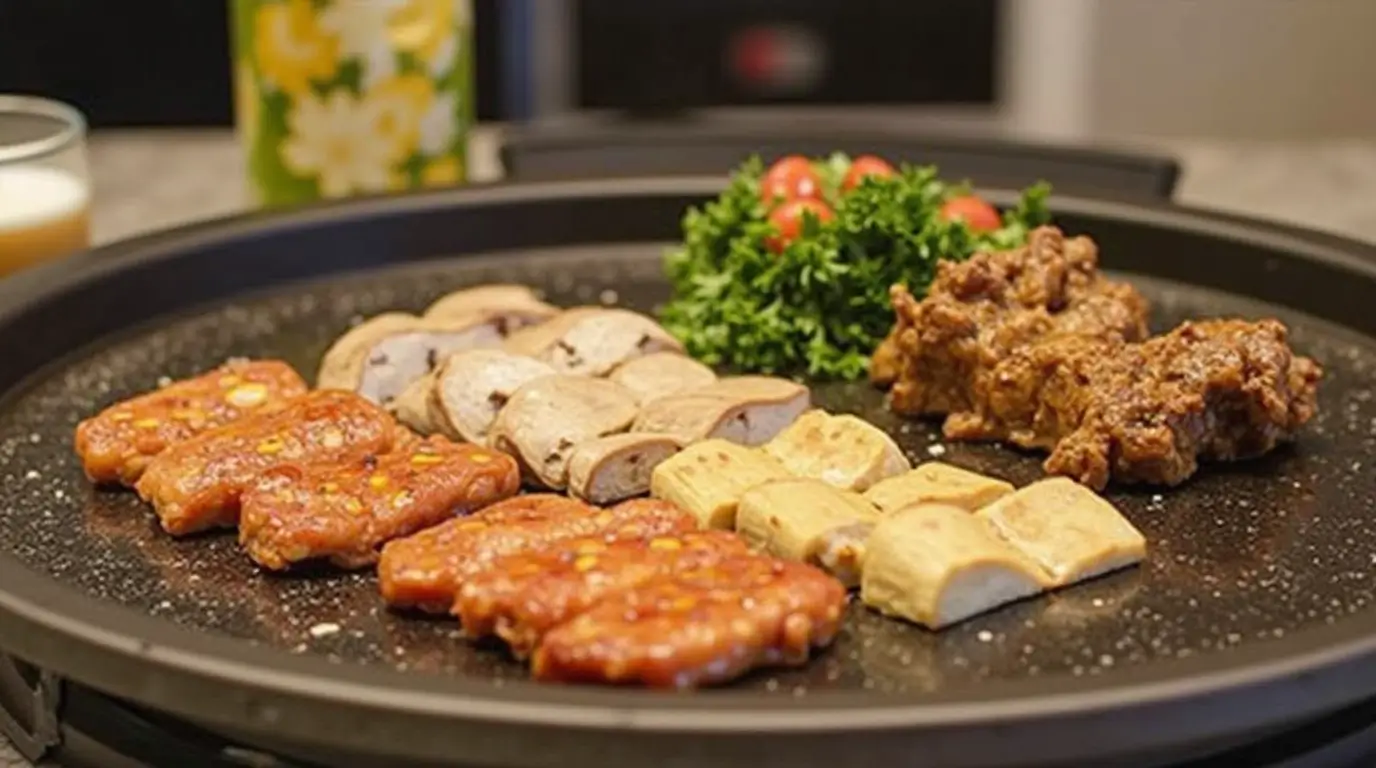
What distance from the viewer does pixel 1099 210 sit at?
2879 mm

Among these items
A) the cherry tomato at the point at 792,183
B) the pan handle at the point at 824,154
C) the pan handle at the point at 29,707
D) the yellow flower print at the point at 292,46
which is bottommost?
the pan handle at the point at 29,707

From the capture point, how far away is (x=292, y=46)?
3049 millimetres

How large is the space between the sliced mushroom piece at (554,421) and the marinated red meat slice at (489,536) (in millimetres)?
135

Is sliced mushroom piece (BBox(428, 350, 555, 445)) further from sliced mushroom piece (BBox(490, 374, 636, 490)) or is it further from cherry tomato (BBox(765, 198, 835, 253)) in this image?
cherry tomato (BBox(765, 198, 835, 253))

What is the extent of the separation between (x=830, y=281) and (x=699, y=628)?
0.87 meters

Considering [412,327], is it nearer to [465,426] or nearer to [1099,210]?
[465,426]

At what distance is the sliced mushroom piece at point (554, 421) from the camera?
7.24 ft

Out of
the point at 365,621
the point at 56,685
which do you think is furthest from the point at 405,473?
the point at 56,685

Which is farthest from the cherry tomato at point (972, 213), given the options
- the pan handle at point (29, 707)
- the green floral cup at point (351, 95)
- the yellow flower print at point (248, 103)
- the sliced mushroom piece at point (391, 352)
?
the pan handle at point (29, 707)

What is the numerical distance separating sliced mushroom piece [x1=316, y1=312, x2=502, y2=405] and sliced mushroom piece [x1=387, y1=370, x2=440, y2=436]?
0.03m

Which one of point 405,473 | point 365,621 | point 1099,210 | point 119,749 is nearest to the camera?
point 119,749

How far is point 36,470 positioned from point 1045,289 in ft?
3.29

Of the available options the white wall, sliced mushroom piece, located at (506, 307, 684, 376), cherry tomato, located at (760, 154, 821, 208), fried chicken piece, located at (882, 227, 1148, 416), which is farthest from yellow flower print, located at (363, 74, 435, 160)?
the white wall

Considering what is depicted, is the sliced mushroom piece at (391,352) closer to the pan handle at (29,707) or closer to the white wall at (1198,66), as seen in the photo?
the pan handle at (29,707)
